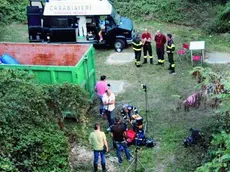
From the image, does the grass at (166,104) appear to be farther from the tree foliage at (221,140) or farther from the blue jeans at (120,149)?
the tree foliage at (221,140)

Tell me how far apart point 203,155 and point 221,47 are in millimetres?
8427

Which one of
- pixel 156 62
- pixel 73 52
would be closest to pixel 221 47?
pixel 156 62

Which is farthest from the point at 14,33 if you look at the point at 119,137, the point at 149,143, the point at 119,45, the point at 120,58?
the point at 119,137

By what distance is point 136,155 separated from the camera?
11102 millimetres

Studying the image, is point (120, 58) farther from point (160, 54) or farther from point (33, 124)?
point (33, 124)

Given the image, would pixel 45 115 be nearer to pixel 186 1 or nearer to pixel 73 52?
pixel 73 52

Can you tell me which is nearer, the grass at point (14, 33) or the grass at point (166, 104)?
the grass at point (166, 104)

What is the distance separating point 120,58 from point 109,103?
18.6 ft

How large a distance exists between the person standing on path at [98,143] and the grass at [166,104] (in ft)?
1.99

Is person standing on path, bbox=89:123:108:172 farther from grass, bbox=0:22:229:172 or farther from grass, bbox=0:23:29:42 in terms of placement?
grass, bbox=0:23:29:42

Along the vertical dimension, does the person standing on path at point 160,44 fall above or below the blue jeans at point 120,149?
above

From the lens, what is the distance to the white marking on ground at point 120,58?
58.9 feet

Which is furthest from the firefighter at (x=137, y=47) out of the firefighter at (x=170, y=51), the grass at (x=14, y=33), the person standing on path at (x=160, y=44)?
the grass at (x=14, y=33)

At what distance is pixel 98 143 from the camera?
10922 mm
